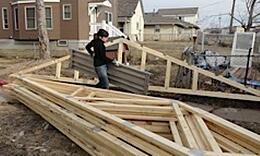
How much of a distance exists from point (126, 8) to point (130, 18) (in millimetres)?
2274

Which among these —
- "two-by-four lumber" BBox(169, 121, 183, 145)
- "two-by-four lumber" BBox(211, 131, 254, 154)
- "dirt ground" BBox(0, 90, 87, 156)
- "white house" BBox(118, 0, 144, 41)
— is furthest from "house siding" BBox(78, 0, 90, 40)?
"two-by-four lumber" BBox(211, 131, 254, 154)

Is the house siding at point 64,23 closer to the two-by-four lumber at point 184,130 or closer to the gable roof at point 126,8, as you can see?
the two-by-four lumber at point 184,130

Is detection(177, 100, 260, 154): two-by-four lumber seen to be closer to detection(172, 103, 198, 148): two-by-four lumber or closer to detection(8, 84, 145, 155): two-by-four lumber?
detection(172, 103, 198, 148): two-by-four lumber

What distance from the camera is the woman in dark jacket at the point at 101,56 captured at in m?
6.78

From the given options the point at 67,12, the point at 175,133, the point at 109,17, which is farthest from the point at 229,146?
the point at 109,17

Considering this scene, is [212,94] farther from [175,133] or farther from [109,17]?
[109,17]

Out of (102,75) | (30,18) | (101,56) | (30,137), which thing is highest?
(30,18)

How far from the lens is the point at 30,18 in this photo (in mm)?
20891

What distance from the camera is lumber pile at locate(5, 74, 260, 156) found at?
11.6 feet

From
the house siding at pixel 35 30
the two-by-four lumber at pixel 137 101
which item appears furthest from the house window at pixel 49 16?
the two-by-four lumber at pixel 137 101

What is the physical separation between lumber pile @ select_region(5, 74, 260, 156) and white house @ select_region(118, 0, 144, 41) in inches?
1278

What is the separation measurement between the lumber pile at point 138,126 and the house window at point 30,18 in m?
15.8

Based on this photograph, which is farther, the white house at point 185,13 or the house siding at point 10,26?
the white house at point 185,13

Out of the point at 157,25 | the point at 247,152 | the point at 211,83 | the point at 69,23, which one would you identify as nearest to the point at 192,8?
the point at 157,25
